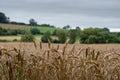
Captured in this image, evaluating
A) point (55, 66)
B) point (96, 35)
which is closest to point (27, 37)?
point (55, 66)

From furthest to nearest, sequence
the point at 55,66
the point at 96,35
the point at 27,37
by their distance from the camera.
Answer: the point at 96,35 → the point at 27,37 → the point at 55,66

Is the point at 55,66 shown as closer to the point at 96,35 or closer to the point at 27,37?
the point at 27,37

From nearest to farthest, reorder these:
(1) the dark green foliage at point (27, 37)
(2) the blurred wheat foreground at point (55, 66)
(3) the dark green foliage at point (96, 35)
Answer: (2) the blurred wheat foreground at point (55, 66)
(1) the dark green foliage at point (27, 37)
(3) the dark green foliage at point (96, 35)

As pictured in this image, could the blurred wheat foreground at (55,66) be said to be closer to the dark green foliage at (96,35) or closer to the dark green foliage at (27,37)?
the dark green foliage at (27,37)

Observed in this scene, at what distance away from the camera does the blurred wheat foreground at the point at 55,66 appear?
6.32 metres

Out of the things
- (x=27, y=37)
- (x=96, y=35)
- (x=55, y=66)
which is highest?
(x=27, y=37)

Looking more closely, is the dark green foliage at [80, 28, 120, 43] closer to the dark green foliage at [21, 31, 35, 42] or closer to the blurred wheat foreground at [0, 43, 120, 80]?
the dark green foliage at [21, 31, 35, 42]

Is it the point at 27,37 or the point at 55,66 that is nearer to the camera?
the point at 55,66

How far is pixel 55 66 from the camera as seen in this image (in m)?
6.25

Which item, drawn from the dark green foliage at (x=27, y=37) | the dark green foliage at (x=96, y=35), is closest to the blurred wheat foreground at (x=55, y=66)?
the dark green foliage at (x=27, y=37)

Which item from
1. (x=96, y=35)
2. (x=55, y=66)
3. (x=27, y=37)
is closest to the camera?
(x=55, y=66)

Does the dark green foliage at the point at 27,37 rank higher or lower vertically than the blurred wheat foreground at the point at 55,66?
higher

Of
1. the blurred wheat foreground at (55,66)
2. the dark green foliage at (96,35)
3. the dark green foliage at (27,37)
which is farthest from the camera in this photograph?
the dark green foliage at (96,35)

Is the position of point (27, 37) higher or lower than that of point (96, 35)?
higher
